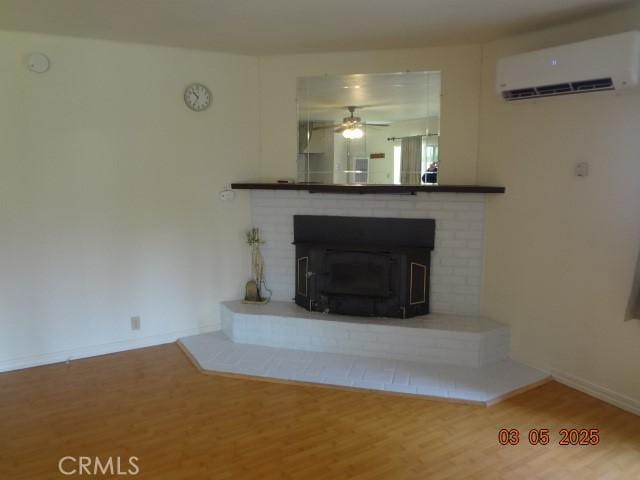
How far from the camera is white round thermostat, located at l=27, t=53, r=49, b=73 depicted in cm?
322

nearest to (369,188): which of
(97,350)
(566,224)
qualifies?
(566,224)

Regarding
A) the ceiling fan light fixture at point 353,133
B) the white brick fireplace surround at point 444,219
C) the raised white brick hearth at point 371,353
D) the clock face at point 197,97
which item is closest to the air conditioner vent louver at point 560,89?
the white brick fireplace surround at point 444,219

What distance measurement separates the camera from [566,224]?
10.3ft

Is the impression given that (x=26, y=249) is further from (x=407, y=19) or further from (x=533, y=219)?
(x=533, y=219)

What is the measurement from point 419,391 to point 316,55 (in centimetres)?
277

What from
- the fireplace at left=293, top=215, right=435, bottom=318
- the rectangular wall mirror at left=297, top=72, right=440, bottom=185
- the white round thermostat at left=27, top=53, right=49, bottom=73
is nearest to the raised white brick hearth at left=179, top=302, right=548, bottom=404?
the fireplace at left=293, top=215, right=435, bottom=318

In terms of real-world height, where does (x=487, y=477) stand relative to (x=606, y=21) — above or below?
below

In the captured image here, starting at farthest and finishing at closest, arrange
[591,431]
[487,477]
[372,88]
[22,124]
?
[372,88] < [22,124] < [591,431] < [487,477]

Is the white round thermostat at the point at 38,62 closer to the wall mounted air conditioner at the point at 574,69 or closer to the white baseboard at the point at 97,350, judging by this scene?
the white baseboard at the point at 97,350

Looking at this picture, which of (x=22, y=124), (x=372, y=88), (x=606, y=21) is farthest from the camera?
(x=372, y=88)

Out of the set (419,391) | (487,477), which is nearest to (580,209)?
(419,391)

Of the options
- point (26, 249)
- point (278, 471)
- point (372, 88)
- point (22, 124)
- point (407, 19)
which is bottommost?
point (278, 471)

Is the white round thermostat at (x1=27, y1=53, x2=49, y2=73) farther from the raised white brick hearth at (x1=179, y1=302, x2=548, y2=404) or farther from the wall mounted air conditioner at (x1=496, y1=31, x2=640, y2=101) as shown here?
the wall mounted air conditioner at (x1=496, y1=31, x2=640, y2=101)

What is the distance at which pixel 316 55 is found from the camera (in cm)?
391
